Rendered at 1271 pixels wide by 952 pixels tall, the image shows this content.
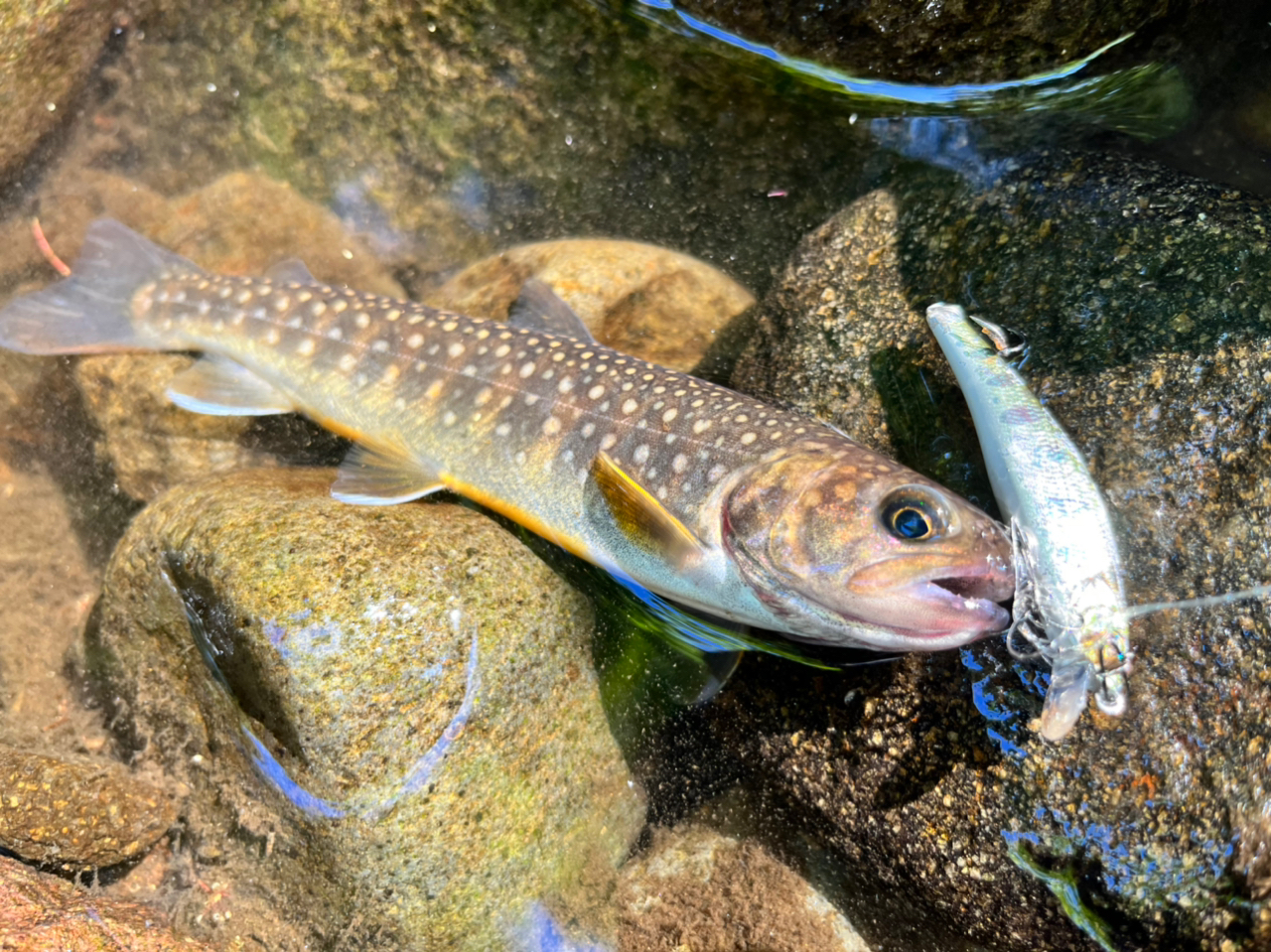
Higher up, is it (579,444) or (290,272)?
(290,272)

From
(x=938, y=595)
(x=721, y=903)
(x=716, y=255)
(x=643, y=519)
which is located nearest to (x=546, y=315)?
(x=716, y=255)

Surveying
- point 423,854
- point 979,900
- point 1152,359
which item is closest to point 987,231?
point 1152,359

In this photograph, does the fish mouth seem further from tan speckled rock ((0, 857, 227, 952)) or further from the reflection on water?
tan speckled rock ((0, 857, 227, 952))

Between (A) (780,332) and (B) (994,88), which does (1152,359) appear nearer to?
(A) (780,332)

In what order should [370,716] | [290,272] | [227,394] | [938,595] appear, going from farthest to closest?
1. [290,272]
2. [227,394]
3. [370,716]
4. [938,595]

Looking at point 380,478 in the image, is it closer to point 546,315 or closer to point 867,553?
point 546,315

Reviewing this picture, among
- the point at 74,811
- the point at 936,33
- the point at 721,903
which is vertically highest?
the point at 936,33

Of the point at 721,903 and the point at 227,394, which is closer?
the point at 721,903

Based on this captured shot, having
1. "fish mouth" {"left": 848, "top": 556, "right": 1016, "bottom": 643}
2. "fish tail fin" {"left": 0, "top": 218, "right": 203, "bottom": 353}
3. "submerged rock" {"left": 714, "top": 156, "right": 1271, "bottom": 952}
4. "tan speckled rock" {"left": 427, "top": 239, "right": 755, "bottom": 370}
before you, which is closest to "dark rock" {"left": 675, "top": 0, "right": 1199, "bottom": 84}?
"submerged rock" {"left": 714, "top": 156, "right": 1271, "bottom": 952}
